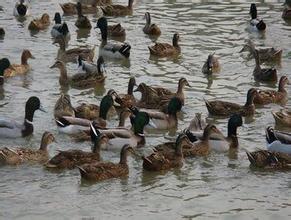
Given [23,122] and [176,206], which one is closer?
[176,206]

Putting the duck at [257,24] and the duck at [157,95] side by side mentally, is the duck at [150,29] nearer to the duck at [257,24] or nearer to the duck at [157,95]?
the duck at [257,24]

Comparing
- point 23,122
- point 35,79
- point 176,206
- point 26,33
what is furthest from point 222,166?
point 26,33

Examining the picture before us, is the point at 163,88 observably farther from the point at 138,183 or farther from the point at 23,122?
the point at 138,183

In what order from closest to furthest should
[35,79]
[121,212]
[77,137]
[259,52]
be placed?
[121,212], [77,137], [35,79], [259,52]

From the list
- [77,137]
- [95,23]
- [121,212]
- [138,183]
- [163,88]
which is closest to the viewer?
[121,212]

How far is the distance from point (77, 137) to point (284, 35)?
9287mm

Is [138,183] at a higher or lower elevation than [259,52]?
lower

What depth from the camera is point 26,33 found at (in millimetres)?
22672

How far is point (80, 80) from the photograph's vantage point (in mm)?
18312

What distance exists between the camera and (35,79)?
18688 mm

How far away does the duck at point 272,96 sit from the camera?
1697cm

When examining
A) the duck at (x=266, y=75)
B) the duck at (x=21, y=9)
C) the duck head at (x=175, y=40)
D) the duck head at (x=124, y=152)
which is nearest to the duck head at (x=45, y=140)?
the duck head at (x=124, y=152)

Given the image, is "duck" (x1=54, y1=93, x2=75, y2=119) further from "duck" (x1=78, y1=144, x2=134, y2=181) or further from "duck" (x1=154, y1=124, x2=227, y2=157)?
"duck" (x1=78, y1=144, x2=134, y2=181)

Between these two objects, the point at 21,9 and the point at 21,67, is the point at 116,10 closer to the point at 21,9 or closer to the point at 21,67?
the point at 21,9
